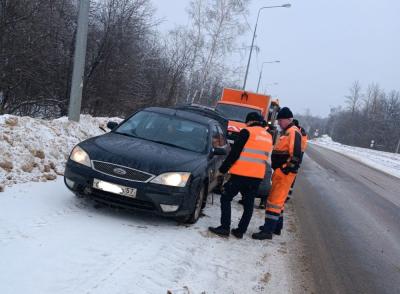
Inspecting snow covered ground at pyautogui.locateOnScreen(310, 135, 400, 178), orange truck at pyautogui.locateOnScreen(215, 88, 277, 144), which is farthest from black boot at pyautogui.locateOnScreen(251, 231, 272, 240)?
snow covered ground at pyautogui.locateOnScreen(310, 135, 400, 178)

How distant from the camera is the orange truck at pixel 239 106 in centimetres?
1550

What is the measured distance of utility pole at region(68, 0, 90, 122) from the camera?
943 centimetres

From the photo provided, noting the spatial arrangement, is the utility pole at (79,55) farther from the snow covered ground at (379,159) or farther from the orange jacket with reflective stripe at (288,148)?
the snow covered ground at (379,159)

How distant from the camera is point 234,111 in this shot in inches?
655

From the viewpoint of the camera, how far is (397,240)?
26.2ft

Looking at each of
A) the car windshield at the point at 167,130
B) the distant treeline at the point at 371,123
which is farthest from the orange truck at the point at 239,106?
the distant treeline at the point at 371,123

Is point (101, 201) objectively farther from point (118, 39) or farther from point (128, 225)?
point (118, 39)

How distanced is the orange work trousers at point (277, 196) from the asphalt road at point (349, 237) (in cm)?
62

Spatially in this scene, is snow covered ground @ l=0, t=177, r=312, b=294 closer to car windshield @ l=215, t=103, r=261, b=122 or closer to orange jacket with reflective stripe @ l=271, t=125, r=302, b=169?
orange jacket with reflective stripe @ l=271, t=125, r=302, b=169

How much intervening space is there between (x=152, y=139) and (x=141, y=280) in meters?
3.19

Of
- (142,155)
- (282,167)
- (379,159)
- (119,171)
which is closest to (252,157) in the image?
(282,167)

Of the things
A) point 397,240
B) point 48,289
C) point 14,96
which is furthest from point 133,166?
point 14,96

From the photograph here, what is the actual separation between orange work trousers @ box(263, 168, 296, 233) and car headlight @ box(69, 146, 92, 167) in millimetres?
2657

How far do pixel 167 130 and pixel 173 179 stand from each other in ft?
5.42
